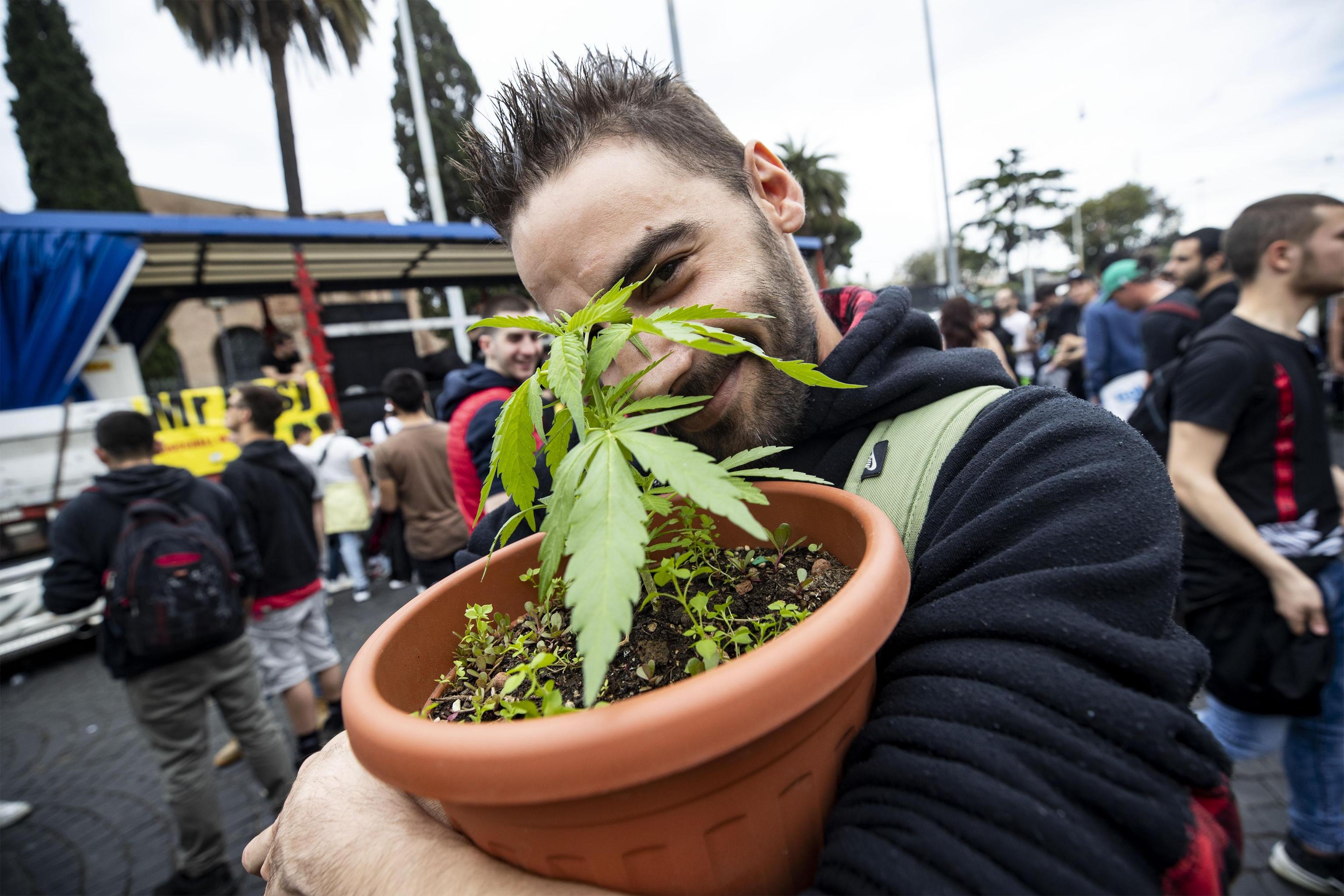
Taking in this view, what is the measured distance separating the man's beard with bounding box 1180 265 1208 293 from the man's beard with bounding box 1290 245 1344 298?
2.30 m

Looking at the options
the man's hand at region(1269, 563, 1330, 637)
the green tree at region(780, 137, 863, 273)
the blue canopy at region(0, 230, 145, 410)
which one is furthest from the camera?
the green tree at region(780, 137, 863, 273)

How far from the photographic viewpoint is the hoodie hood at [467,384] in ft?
11.7

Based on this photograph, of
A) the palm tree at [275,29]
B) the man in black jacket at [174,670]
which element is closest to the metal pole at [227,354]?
the palm tree at [275,29]

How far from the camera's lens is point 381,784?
3.10 feet

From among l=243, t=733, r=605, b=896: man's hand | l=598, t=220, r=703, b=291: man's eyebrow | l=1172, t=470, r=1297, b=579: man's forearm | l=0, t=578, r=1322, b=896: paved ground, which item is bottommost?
l=0, t=578, r=1322, b=896: paved ground

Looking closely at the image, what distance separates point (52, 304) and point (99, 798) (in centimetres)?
492

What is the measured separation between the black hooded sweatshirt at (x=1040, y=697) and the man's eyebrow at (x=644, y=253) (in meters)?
0.62

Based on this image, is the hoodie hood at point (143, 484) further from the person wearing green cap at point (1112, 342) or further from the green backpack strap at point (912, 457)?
the person wearing green cap at point (1112, 342)

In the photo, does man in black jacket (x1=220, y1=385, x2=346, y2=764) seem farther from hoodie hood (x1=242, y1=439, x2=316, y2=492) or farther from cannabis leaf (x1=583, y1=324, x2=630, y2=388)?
cannabis leaf (x1=583, y1=324, x2=630, y2=388)

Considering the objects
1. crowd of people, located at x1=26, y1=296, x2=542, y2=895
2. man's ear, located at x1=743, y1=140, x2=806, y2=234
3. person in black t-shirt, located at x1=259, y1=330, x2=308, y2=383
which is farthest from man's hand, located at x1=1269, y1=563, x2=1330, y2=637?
person in black t-shirt, located at x1=259, y1=330, x2=308, y2=383

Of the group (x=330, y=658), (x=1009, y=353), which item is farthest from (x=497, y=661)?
(x=1009, y=353)

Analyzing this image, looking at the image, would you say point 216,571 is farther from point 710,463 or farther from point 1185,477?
point 1185,477

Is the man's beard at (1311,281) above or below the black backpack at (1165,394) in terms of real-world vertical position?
above

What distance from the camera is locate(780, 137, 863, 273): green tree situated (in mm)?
36250
